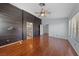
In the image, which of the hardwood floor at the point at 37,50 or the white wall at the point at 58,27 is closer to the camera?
the hardwood floor at the point at 37,50

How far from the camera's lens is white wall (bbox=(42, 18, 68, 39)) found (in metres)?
9.78

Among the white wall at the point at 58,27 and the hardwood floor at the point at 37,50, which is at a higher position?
the white wall at the point at 58,27

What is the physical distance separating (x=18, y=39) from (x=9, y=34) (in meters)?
1.05

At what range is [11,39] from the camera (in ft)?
17.1

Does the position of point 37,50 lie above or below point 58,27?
below

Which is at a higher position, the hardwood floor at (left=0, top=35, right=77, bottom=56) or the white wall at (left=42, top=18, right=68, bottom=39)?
the white wall at (left=42, top=18, right=68, bottom=39)

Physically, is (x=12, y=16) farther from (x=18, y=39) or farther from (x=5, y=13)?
(x=18, y=39)

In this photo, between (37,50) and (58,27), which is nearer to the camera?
(37,50)

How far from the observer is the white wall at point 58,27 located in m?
9.78

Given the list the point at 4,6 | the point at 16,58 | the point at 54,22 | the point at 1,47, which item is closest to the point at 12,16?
the point at 4,6

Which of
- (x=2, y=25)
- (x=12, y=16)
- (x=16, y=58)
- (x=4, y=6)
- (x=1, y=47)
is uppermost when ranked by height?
(x=4, y=6)

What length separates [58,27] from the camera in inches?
400

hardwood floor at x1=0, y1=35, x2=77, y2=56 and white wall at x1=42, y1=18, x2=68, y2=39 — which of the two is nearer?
hardwood floor at x1=0, y1=35, x2=77, y2=56

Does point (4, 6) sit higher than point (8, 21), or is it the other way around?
point (4, 6)
